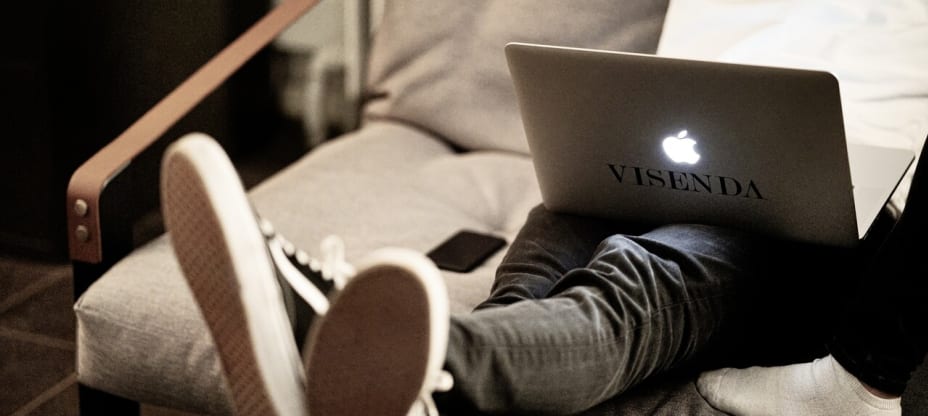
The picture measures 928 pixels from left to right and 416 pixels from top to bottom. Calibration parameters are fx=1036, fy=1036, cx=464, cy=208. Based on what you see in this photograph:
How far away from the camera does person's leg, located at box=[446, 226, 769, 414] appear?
91 centimetres

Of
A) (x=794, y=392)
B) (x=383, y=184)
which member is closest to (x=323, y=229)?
(x=383, y=184)

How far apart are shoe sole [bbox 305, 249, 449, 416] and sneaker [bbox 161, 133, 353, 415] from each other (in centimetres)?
3

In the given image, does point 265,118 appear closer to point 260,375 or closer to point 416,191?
point 416,191

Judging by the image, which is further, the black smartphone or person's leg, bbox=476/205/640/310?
the black smartphone

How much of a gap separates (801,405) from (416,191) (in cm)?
77

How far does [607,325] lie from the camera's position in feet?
3.24

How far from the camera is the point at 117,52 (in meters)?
2.09

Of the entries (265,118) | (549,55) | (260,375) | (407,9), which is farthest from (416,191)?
(265,118)

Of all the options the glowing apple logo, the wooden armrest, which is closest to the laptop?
the glowing apple logo

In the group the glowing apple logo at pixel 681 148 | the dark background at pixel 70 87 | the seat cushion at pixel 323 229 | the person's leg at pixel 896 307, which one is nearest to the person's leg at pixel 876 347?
the person's leg at pixel 896 307

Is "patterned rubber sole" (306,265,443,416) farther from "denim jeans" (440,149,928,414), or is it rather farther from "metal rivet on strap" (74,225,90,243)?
"metal rivet on strap" (74,225,90,243)

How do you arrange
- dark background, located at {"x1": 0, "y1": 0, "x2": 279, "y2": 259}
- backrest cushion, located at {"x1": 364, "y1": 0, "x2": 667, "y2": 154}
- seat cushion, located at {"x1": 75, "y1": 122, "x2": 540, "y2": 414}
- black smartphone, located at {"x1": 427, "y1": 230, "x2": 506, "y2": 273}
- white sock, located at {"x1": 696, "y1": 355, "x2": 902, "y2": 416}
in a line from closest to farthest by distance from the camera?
1. white sock, located at {"x1": 696, "y1": 355, "x2": 902, "y2": 416}
2. seat cushion, located at {"x1": 75, "y1": 122, "x2": 540, "y2": 414}
3. black smartphone, located at {"x1": 427, "y1": 230, "x2": 506, "y2": 273}
4. backrest cushion, located at {"x1": 364, "y1": 0, "x2": 667, "y2": 154}
5. dark background, located at {"x1": 0, "y1": 0, "x2": 279, "y2": 259}

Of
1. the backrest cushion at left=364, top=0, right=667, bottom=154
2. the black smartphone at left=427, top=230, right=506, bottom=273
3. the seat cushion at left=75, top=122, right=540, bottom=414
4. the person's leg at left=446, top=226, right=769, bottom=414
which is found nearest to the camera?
the person's leg at left=446, top=226, right=769, bottom=414

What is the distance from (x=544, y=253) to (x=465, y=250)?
29cm
